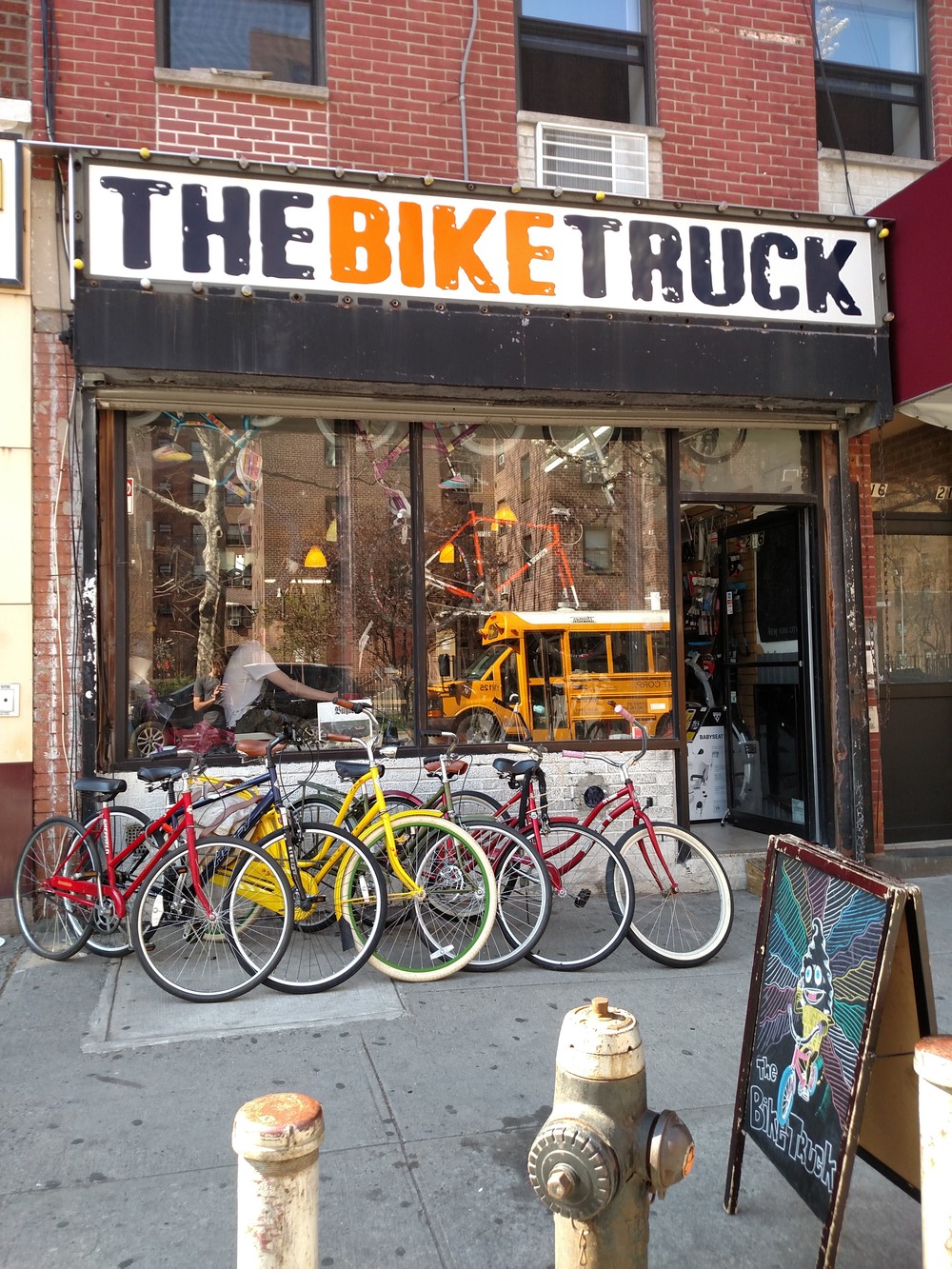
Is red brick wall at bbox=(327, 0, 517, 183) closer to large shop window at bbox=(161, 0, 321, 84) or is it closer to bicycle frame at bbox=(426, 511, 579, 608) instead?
large shop window at bbox=(161, 0, 321, 84)

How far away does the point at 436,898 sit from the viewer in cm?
536

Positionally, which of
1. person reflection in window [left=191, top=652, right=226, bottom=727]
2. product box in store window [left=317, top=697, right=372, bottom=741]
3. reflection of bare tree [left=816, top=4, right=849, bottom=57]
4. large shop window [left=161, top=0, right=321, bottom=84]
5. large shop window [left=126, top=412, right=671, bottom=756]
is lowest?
product box in store window [left=317, top=697, right=372, bottom=741]

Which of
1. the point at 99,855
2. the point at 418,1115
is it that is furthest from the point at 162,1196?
the point at 99,855

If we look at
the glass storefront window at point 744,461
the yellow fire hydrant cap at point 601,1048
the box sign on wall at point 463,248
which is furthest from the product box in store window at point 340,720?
the yellow fire hydrant cap at point 601,1048

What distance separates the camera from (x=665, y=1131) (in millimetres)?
2383

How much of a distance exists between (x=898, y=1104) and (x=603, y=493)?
514 cm

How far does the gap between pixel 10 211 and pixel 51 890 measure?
407 cm

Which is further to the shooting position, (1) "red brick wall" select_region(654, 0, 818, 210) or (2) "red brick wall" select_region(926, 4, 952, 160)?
(2) "red brick wall" select_region(926, 4, 952, 160)

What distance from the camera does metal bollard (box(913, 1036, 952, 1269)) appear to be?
7.25 feet

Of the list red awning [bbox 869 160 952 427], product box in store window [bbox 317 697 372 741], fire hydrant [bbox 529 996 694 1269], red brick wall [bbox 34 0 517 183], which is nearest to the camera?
fire hydrant [bbox 529 996 694 1269]

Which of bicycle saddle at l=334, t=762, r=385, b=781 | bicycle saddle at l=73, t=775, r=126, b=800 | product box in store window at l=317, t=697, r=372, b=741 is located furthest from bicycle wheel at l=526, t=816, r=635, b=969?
bicycle saddle at l=73, t=775, r=126, b=800

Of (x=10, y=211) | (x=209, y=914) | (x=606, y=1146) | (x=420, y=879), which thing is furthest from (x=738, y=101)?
(x=606, y=1146)

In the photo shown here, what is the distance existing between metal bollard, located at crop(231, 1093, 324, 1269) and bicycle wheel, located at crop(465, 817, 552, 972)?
325cm

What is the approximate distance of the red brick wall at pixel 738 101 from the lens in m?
7.28
